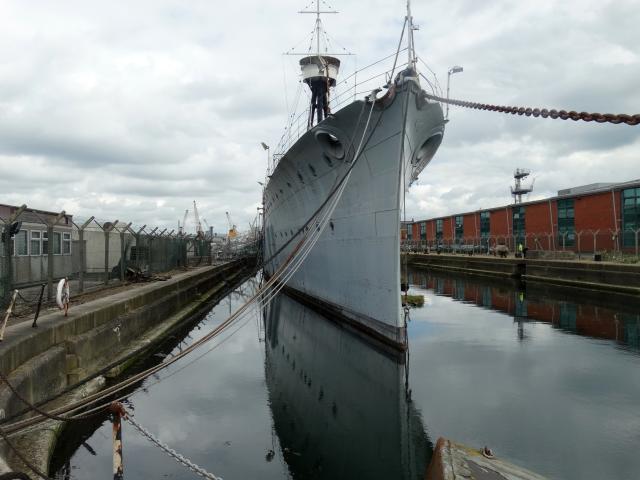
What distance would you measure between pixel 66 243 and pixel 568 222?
2608 cm

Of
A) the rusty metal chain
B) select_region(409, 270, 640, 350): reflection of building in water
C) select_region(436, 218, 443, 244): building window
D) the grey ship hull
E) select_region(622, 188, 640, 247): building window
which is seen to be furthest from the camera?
select_region(436, 218, 443, 244): building window

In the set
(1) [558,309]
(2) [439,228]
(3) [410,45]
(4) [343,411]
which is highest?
(3) [410,45]

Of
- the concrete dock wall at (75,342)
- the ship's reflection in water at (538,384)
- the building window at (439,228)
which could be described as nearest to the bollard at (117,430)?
the concrete dock wall at (75,342)

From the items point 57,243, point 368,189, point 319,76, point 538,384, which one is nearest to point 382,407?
point 538,384

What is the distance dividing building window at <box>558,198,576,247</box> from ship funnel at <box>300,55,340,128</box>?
1685cm

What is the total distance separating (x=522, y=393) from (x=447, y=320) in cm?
637

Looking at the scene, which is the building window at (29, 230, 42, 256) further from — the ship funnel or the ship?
the ship funnel

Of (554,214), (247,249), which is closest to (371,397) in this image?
(554,214)

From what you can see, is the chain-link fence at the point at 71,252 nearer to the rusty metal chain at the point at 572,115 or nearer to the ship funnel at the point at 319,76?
the rusty metal chain at the point at 572,115

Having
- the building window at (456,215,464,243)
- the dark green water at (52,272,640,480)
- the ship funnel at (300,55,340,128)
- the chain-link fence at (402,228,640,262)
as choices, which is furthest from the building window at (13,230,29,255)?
the building window at (456,215,464,243)

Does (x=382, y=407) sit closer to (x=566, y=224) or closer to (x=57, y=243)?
(x=57, y=243)

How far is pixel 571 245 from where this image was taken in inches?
1039

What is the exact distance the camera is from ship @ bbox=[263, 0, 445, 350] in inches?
333

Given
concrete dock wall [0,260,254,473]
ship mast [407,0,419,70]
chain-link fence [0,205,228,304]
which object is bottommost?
concrete dock wall [0,260,254,473]
